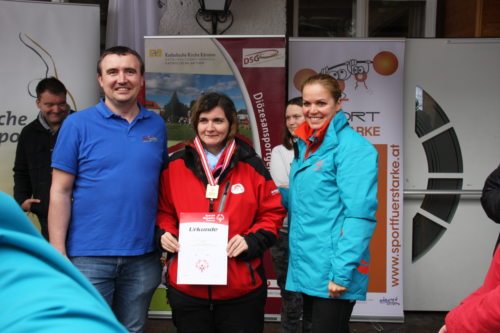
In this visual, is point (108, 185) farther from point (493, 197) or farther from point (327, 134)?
point (493, 197)

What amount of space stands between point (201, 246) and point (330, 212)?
629mm

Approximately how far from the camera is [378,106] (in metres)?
4.17

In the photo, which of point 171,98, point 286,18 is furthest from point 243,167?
point 286,18

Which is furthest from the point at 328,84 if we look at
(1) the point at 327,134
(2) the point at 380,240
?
(2) the point at 380,240

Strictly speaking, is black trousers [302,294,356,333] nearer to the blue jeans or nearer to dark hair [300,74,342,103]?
the blue jeans

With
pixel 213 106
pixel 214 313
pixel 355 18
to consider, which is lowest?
pixel 214 313

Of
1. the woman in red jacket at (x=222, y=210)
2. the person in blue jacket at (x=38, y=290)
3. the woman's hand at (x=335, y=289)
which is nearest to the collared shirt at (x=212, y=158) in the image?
the woman in red jacket at (x=222, y=210)

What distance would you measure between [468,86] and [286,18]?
66.2 inches

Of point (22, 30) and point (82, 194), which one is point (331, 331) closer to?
point (82, 194)

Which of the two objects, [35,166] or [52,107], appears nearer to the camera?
[35,166]

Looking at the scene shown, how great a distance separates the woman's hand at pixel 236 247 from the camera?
232 cm

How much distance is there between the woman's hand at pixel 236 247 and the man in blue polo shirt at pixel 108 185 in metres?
0.41

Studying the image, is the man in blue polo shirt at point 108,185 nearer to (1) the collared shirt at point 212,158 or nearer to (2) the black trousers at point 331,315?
(1) the collared shirt at point 212,158

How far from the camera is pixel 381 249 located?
4.21 m
